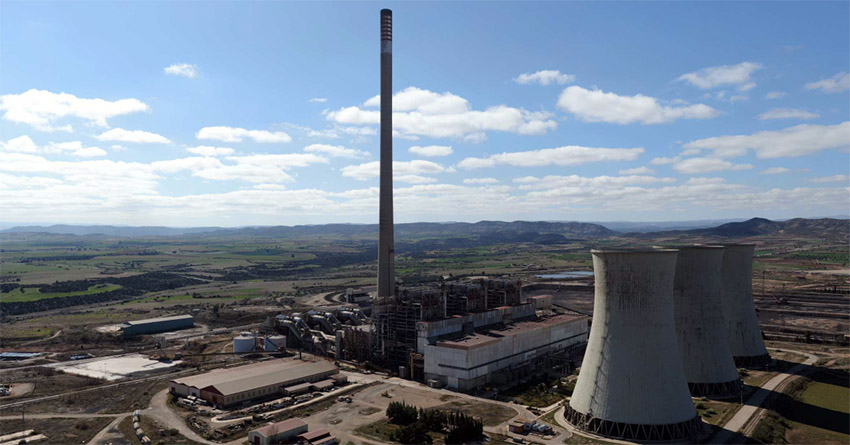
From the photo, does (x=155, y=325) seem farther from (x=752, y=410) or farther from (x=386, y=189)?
(x=752, y=410)

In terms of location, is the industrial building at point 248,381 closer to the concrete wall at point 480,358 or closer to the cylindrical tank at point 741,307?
the concrete wall at point 480,358

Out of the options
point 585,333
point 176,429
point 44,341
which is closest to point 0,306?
point 44,341

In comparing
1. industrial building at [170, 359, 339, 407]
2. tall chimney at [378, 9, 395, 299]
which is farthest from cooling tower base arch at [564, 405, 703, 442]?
tall chimney at [378, 9, 395, 299]

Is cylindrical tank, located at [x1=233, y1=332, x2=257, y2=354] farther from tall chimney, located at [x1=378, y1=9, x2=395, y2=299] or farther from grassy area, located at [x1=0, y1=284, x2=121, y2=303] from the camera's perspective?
grassy area, located at [x1=0, y1=284, x2=121, y2=303]

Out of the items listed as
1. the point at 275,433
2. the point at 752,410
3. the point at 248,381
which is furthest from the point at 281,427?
the point at 752,410

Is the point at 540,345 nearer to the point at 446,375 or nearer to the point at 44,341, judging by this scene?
the point at 446,375
